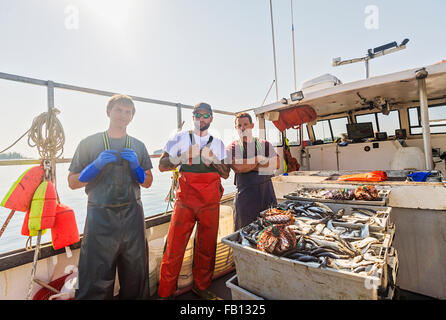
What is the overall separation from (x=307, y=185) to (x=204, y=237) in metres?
2.08

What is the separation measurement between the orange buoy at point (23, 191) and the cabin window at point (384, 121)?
7899mm

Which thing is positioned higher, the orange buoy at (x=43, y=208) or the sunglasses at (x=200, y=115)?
the sunglasses at (x=200, y=115)

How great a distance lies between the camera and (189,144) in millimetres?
2818

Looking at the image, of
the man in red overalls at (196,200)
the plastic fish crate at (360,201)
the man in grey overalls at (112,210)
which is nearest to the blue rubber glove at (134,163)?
the man in grey overalls at (112,210)

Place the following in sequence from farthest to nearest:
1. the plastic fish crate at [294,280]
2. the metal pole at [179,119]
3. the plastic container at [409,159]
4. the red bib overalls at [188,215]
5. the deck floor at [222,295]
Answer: the plastic container at [409,159]
the metal pole at [179,119]
the deck floor at [222,295]
the red bib overalls at [188,215]
the plastic fish crate at [294,280]

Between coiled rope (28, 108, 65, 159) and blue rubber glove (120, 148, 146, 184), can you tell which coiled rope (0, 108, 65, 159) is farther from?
blue rubber glove (120, 148, 146, 184)

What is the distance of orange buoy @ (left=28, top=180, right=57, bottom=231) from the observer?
1927 mm

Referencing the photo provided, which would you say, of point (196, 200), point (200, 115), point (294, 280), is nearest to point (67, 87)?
point (200, 115)

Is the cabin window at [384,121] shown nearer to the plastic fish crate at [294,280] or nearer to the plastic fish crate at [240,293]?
the plastic fish crate at [294,280]

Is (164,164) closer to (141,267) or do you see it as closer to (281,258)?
(141,267)

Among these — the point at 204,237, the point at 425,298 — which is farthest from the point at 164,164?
the point at 425,298

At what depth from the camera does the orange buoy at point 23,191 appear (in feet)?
6.17

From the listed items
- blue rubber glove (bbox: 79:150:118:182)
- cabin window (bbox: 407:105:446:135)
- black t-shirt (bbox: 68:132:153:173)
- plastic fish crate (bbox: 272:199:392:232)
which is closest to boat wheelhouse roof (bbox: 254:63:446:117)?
cabin window (bbox: 407:105:446:135)

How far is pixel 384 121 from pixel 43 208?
8209mm
